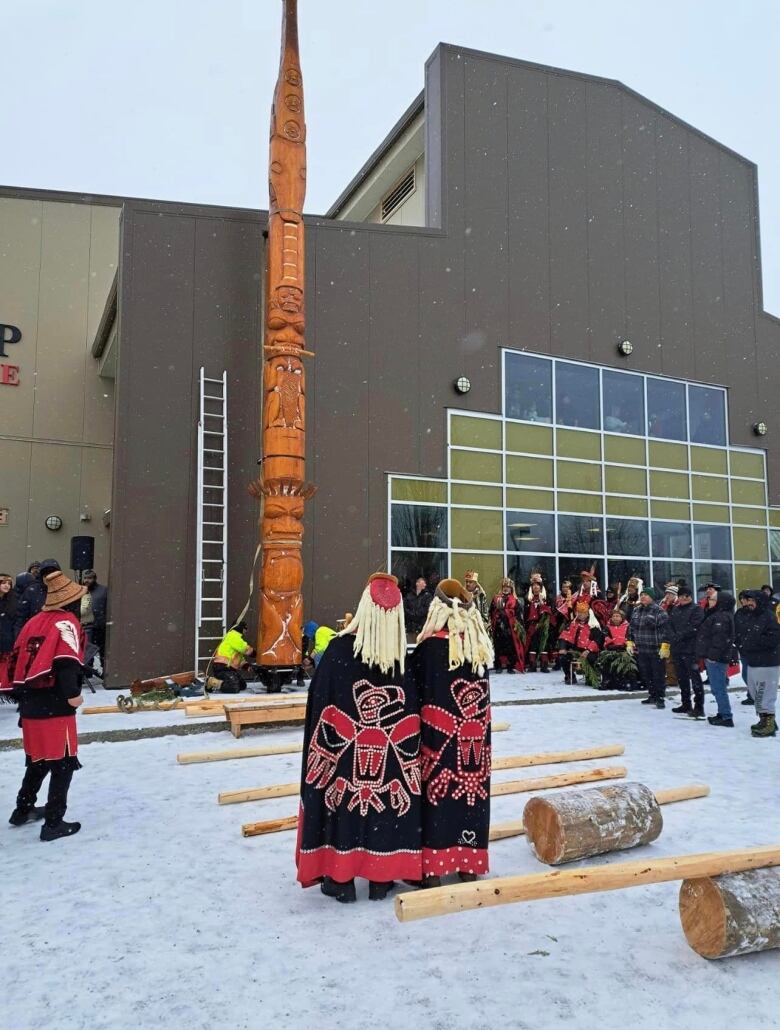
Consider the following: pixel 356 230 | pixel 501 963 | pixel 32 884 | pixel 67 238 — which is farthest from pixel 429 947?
pixel 67 238

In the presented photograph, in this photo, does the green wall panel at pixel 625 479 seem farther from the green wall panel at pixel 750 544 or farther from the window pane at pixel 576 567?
the green wall panel at pixel 750 544

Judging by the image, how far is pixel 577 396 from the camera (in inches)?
648

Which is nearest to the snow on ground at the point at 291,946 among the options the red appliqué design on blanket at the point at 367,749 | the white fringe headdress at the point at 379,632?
the red appliqué design on blanket at the point at 367,749

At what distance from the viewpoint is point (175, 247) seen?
1331 centimetres

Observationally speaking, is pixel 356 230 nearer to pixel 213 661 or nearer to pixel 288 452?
pixel 288 452

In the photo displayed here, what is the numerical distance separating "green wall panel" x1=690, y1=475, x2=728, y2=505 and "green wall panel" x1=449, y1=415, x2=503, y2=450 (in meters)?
5.20

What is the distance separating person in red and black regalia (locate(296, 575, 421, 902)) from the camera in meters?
4.27

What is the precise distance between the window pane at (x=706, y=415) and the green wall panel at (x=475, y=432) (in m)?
5.35

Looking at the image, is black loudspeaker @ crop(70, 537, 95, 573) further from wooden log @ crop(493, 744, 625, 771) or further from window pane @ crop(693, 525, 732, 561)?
window pane @ crop(693, 525, 732, 561)

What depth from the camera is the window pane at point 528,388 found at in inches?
616

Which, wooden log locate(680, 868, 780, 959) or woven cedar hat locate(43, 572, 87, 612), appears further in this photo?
woven cedar hat locate(43, 572, 87, 612)

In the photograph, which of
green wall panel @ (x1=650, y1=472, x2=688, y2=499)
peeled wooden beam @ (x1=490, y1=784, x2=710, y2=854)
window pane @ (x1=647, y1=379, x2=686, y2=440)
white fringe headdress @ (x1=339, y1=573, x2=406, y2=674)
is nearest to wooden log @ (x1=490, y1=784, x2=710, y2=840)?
peeled wooden beam @ (x1=490, y1=784, x2=710, y2=854)

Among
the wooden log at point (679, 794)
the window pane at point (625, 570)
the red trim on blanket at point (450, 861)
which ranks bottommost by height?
the wooden log at point (679, 794)

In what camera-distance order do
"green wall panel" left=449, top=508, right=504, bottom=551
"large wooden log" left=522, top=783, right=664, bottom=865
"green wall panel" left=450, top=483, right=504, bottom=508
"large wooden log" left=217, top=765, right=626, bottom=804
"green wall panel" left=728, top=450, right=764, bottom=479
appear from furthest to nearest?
1. "green wall panel" left=728, top=450, right=764, bottom=479
2. "green wall panel" left=450, top=483, right=504, bottom=508
3. "green wall panel" left=449, top=508, right=504, bottom=551
4. "large wooden log" left=217, top=765, right=626, bottom=804
5. "large wooden log" left=522, top=783, right=664, bottom=865
